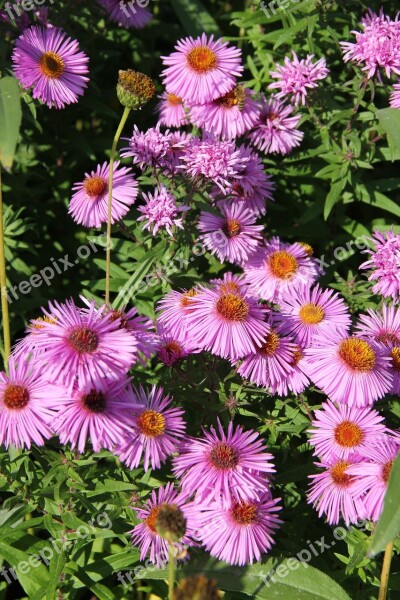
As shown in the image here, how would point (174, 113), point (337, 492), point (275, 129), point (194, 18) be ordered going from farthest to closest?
1. point (194, 18)
2. point (174, 113)
3. point (275, 129)
4. point (337, 492)

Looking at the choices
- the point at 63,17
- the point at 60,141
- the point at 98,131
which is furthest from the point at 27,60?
the point at 98,131

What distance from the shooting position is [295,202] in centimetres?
365

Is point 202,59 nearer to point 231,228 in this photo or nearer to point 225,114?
point 225,114

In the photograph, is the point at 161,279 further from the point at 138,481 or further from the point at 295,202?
the point at 295,202

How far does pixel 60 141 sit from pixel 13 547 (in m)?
1.97

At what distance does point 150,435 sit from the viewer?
86.3 inches

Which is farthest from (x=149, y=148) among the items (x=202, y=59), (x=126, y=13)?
(x=126, y=13)

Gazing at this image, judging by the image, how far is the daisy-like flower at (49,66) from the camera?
9.55 ft

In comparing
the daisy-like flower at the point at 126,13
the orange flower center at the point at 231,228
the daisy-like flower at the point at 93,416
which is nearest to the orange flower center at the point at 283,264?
the orange flower center at the point at 231,228

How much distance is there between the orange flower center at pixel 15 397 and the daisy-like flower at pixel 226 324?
1.81 feet

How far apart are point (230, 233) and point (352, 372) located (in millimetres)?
762

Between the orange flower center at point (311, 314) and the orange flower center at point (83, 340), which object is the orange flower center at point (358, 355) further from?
the orange flower center at point (83, 340)

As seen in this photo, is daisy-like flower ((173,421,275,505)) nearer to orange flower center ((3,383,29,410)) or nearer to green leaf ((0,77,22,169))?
orange flower center ((3,383,29,410))

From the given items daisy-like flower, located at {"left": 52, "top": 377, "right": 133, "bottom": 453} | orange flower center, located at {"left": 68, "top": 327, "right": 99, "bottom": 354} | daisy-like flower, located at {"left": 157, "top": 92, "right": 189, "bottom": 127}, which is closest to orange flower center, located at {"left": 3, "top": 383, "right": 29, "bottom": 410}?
daisy-like flower, located at {"left": 52, "top": 377, "right": 133, "bottom": 453}
